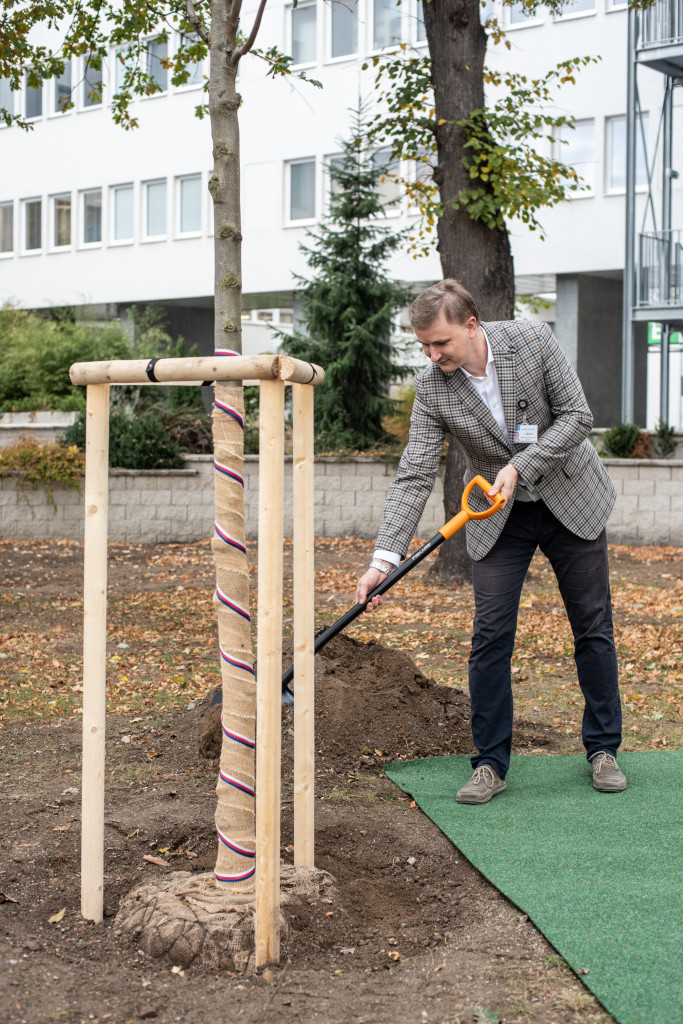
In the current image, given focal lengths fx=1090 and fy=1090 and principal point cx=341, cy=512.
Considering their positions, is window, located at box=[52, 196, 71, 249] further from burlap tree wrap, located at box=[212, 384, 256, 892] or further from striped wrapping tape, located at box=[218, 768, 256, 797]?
striped wrapping tape, located at box=[218, 768, 256, 797]

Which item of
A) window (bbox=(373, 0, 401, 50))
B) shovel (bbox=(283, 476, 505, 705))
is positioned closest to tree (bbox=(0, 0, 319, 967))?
shovel (bbox=(283, 476, 505, 705))

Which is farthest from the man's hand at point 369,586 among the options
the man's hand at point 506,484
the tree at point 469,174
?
the tree at point 469,174

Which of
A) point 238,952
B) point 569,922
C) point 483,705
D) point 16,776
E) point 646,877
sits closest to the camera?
point 238,952

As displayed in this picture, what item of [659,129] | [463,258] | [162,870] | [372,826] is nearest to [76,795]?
[162,870]

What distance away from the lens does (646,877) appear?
346 cm

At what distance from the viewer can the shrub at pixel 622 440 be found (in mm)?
14492

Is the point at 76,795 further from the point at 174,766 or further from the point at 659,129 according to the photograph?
the point at 659,129

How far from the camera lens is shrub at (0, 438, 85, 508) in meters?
13.3

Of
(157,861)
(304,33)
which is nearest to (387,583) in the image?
(157,861)

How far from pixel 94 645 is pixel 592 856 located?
1822 millimetres

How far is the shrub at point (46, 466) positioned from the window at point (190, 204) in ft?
49.9

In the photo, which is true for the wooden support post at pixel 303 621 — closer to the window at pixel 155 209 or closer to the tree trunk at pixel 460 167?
the tree trunk at pixel 460 167

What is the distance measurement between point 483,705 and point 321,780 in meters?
0.76

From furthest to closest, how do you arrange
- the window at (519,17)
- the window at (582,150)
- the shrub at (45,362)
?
the window at (519,17) < the window at (582,150) < the shrub at (45,362)
